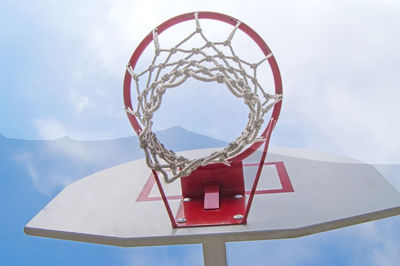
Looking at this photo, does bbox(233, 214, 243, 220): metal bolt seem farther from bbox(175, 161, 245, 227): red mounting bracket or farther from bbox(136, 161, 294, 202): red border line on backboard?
bbox(136, 161, 294, 202): red border line on backboard

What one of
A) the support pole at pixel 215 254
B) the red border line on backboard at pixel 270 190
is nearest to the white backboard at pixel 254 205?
the red border line on backboard at pixel 270 190

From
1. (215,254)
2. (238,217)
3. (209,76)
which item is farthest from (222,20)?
(215,254)

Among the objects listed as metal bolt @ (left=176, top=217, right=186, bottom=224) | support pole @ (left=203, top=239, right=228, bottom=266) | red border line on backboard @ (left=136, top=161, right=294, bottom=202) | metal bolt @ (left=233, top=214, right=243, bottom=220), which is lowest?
support pole @ (left=203, top=239, right=228, bottom=266)

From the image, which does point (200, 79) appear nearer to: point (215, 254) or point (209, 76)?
point (209, 76)

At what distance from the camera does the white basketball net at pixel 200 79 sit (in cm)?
109

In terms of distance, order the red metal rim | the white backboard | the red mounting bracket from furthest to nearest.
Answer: the red metal rim → the red mounting bracket → the white backboard

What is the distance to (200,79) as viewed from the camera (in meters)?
1.05

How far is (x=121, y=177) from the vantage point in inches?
61.9

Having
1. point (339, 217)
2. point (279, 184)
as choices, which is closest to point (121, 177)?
point (279, 184)

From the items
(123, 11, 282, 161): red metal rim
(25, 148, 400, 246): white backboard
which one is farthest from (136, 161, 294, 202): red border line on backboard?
(123, 11, 282, 161): red metal rim

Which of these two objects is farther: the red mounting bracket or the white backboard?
the red mounting bracket

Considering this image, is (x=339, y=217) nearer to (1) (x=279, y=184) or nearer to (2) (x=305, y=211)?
(2) (x=305, y=211)

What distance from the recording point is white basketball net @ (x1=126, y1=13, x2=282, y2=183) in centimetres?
109

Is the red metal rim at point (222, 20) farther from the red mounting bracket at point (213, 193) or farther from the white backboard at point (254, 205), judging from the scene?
the white backboard at point (254, 205)
